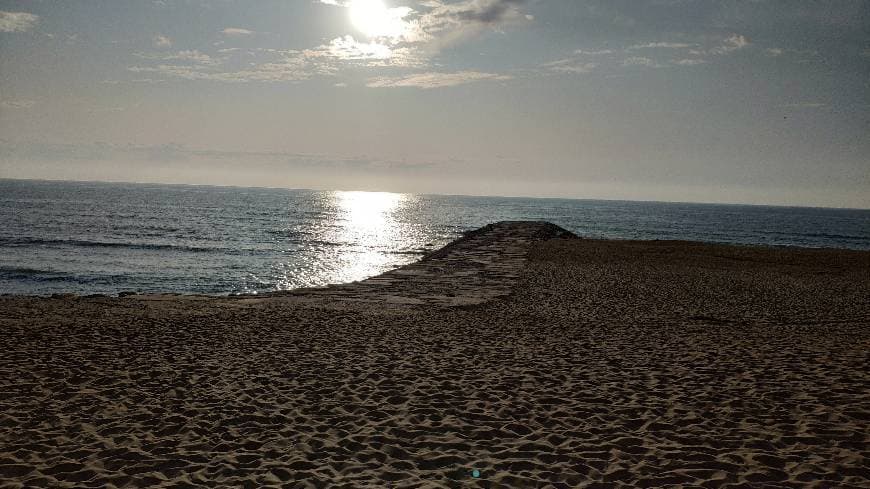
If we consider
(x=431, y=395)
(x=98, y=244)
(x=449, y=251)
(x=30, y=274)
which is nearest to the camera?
(x=431, y=395)

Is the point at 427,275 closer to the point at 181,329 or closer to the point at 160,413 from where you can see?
the point at 181,329

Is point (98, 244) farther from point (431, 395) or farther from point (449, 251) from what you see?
point (431, 395)

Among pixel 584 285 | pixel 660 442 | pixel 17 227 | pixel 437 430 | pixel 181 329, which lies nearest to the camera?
pixel 660 442

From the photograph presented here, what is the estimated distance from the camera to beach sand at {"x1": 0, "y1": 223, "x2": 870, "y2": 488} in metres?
6.48

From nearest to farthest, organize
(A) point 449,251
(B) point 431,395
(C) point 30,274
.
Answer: (B) point 431,395 < (C) point 30,274 < (A) point 449,251

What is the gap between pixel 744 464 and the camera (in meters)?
6.47

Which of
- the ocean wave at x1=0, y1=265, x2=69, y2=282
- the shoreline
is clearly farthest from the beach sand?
the ocean wave at x1=0, y1=265, x2=69, y2=282

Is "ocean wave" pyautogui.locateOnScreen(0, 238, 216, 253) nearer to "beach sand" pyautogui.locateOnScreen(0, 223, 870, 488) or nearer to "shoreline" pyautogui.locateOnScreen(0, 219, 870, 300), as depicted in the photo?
"shoreline" pyautogui.locateOnScreen(0, 219, 870, 300)

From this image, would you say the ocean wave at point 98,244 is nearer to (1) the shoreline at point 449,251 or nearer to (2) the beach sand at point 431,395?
(1) the shoreline at point 449,251

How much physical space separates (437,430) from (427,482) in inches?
61.0

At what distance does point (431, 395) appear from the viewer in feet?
30.0

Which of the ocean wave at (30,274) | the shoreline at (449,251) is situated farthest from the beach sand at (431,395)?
the ocean wave at (30,274)

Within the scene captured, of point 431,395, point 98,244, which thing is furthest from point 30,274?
point 431,395

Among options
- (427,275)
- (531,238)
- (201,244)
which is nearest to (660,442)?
(427,275)
